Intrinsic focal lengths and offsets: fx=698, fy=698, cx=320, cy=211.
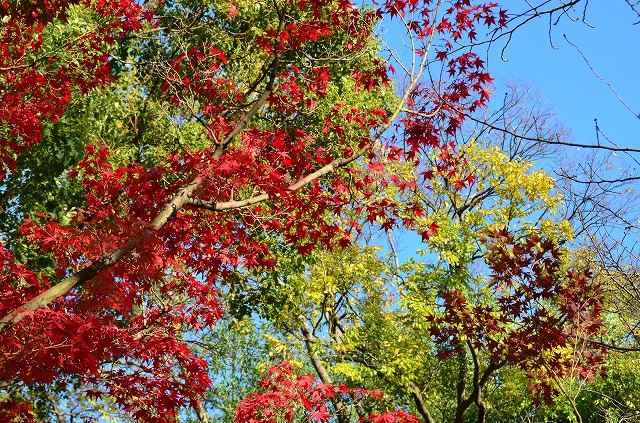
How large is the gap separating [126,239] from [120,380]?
281cm

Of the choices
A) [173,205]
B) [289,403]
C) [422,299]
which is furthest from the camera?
[422,299]

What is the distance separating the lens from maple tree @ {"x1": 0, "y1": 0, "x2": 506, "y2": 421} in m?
5.18

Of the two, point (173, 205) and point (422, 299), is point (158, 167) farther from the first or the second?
point (422, 299)

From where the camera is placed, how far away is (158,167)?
5547 millimetres

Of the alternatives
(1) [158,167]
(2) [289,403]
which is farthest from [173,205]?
(2) [289,403]

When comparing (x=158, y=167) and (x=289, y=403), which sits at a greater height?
(x=158, y=167)

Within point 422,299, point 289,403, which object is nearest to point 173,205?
point 289,403

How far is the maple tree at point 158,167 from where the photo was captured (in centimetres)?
518

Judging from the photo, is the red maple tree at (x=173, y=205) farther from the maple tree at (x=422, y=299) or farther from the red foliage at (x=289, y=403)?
the maple tree at (x=422, y=299)

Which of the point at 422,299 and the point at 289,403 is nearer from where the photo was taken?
the point at 289,403

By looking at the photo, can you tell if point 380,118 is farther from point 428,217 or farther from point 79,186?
point 79,186

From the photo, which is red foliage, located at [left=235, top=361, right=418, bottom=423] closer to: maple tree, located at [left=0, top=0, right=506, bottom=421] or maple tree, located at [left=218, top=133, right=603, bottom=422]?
maple tree, located at [left=0, top=0, right=506, bottom=421]

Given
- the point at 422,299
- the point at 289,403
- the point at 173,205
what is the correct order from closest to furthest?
the point at 173,205 < the point at 289,403 < the point at 422,299

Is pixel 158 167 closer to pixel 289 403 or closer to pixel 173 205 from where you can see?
pixel 173 205
